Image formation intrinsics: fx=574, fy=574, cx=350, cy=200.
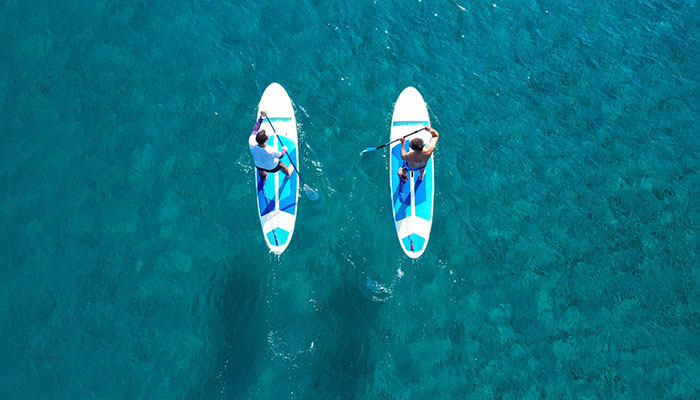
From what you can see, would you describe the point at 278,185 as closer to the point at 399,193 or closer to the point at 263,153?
the point at 263,153

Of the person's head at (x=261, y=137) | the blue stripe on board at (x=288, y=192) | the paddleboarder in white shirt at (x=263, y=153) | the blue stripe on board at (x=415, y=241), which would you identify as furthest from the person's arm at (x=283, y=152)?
the blue stripe on board at (x=415, y=241)

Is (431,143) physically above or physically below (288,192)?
above

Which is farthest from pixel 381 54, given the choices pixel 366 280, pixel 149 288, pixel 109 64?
pixel 149 288

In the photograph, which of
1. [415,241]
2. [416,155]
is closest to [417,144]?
[416,155]

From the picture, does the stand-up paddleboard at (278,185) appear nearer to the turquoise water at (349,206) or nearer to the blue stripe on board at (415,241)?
the turquoise water at (349,206)

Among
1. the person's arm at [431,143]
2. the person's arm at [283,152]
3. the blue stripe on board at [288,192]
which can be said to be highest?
the person's arm at [431,143]

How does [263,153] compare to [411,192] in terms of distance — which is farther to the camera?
[411,192]
